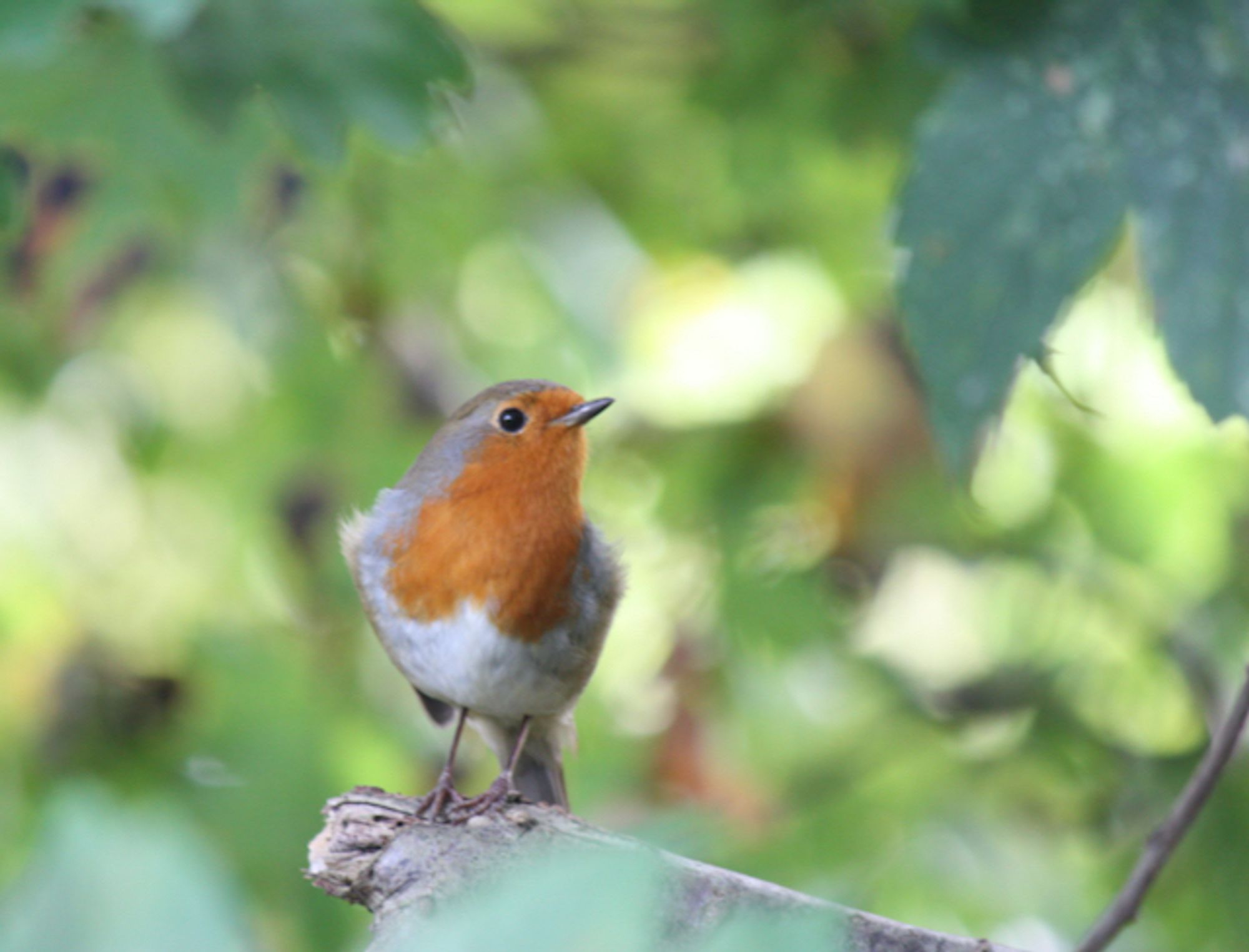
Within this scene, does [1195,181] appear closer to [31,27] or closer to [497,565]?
[497,565]

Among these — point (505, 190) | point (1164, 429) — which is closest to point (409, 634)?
point (505, 190)

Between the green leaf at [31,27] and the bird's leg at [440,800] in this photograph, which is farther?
the bird's leg at [440,800]

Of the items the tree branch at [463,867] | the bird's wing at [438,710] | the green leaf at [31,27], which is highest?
the green leaf at [31,27]

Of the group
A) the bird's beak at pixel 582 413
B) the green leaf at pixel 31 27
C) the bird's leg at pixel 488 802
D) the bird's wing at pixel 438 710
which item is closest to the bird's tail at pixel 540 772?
the bird's wing at pixel 438 710

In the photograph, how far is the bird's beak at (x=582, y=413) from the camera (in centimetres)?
308

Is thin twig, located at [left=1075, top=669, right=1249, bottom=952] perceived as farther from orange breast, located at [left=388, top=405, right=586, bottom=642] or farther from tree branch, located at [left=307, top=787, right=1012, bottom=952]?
orange breast, located at [left=388, top=405, right=586, bottom=642]

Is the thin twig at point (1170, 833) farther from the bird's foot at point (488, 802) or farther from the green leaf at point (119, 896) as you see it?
the green leaf at point (119, 896)

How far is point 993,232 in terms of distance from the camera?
229 centimetres

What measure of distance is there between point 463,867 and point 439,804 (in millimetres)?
342

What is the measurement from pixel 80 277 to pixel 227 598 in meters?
1.16

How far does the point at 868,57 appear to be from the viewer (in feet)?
11.9

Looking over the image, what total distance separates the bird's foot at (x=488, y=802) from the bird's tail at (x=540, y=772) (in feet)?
3.24

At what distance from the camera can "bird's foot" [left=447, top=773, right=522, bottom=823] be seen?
2258 mm

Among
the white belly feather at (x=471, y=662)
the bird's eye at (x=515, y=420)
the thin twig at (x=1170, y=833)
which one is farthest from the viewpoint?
the bird's eye at (x=515, y=420)
